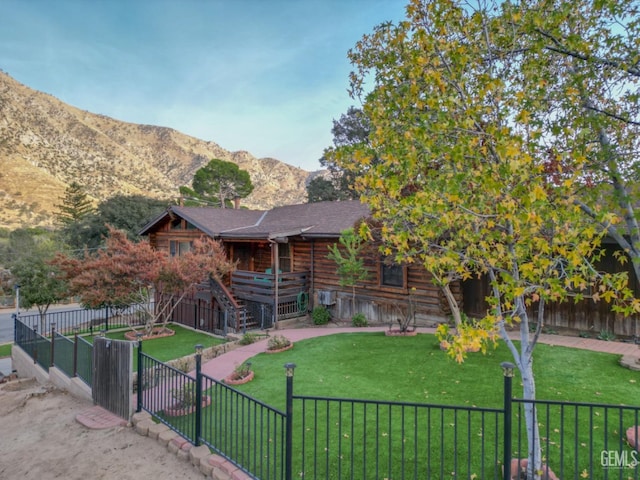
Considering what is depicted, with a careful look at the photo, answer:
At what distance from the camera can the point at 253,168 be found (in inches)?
4085

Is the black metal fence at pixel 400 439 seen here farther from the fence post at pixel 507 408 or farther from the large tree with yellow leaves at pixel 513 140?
the large tree with yellow leaves at pixel 513 140

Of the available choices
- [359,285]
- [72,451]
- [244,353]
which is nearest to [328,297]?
[359,285]

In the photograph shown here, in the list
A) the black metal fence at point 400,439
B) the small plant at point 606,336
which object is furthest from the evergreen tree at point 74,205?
the small plant at point 606,336

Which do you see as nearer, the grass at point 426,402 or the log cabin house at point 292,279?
the grass at point 426,402

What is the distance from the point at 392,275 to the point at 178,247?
12.6m

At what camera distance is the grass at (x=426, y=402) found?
4.34 metres

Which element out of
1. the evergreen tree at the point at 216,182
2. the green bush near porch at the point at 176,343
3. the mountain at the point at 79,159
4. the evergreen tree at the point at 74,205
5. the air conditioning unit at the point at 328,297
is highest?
the mountain at the point at 79,159

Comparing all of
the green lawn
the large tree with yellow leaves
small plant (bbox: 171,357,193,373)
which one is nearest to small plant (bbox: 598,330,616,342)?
the green lawn

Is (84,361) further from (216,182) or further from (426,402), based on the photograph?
(216,182)

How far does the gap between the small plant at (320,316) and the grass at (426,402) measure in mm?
3931

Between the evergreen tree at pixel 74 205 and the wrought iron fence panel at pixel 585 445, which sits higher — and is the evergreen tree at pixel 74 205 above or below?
above

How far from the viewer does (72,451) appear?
19.3ft

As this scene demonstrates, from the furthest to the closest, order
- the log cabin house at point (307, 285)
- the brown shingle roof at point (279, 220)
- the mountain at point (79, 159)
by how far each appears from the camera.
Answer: the mountain at point (79, 159) → the brown shingle roof at point (279, 220) → the log cabin house at point (307, 285)

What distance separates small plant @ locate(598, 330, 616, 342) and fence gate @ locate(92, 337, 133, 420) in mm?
11487
